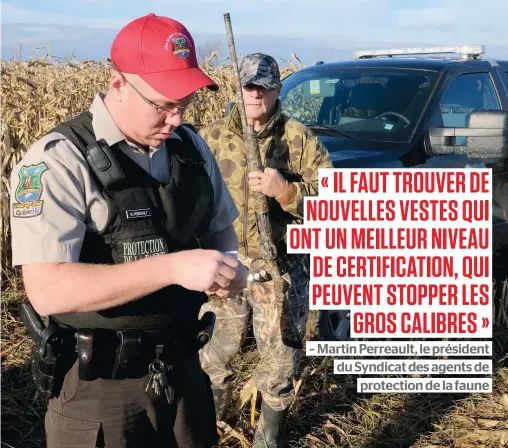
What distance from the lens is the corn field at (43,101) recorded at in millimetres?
6043

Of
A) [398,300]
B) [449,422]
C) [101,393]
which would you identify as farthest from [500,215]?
[101,393]

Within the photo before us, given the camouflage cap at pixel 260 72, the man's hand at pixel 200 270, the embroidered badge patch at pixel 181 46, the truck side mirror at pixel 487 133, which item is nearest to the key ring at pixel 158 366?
the man's hand at pixel 200 270

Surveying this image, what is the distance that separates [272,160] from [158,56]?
1674 mm

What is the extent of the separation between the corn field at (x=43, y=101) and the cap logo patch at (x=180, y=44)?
401 centimetres

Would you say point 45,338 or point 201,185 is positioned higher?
point 201,185

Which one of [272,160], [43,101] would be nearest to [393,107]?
[272,160]

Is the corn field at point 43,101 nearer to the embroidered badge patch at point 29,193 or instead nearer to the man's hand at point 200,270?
the embroidered badge patch at point 29,193

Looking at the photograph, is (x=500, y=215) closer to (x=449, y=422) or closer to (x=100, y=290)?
(x=449, y=422)

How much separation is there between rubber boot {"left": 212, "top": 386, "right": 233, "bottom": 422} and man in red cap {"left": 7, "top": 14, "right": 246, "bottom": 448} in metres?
1.42

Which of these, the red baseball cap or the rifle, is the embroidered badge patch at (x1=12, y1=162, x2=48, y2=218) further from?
the rifle

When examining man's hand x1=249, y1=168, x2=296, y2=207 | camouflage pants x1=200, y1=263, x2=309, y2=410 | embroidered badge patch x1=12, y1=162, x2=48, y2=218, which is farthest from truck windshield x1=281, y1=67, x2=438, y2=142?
embroidered badge patch x1=12, y1=162, x2=48, y2=218

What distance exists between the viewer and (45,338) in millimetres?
2148

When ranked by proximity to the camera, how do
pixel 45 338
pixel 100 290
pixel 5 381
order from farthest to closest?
pixel 5 381 < pixel 45 338 < pixel 100 290

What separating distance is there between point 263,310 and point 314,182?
0.69m
